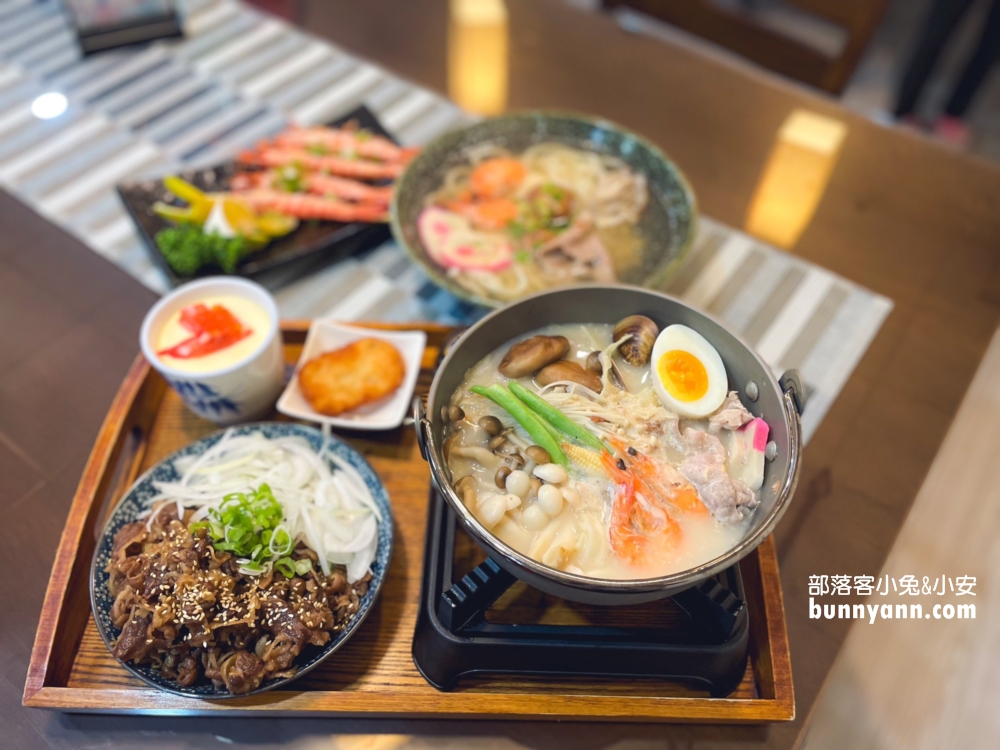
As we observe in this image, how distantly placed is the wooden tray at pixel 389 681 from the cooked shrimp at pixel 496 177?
1.30 m

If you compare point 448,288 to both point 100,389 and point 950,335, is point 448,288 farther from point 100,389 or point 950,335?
point 950,335

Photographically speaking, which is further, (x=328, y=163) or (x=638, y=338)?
(x=328, y=163)

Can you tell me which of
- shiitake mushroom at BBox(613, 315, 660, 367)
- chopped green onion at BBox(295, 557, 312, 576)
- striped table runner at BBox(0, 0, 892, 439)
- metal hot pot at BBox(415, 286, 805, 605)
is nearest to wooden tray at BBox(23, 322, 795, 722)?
chopped green onion at BBox(295, 557, 312, 576)

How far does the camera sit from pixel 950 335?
225 cm

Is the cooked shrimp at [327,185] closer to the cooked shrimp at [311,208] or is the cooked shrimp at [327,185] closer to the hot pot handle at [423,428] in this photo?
the cooked shrimp at [311,208]

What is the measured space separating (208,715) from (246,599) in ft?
0.89

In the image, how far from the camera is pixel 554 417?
1534mm

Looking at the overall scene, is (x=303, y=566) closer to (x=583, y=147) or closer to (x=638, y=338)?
(x=638, y=338)

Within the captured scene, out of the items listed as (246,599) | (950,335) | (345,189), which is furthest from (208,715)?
(950,335)

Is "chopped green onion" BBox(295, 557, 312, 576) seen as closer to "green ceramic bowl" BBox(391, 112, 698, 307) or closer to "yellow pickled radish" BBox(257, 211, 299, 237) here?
"green ceramic bowl" BBox(391, 112, 698, 307)

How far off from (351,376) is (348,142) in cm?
127

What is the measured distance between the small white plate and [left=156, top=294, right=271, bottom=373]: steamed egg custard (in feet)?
0.47

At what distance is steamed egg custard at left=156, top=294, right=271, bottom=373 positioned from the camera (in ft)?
6.05

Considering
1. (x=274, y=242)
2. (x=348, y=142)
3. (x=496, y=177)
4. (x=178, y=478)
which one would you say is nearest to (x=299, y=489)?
(x=178, y=478)
